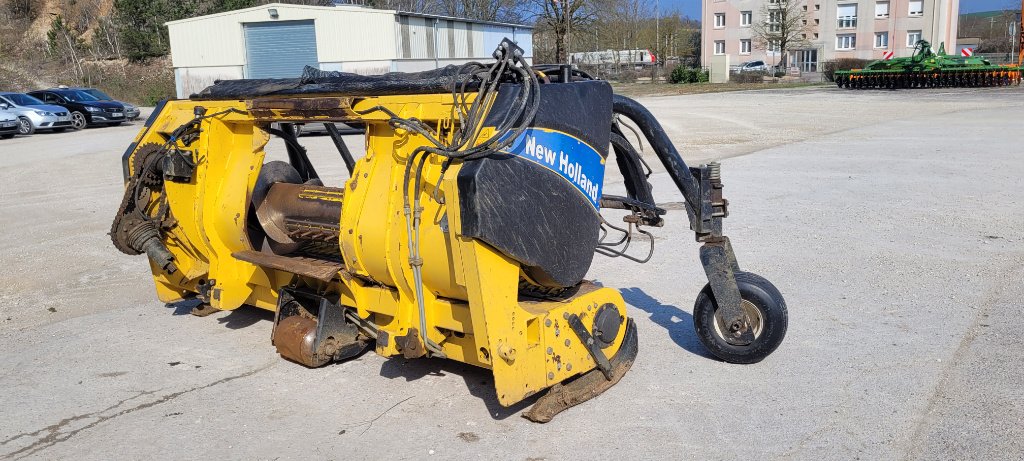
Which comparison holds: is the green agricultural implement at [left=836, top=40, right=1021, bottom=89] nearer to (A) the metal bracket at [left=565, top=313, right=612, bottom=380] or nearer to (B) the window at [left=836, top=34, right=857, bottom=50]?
(B) the window at [left=836, top=34, right=857, bottom=50]

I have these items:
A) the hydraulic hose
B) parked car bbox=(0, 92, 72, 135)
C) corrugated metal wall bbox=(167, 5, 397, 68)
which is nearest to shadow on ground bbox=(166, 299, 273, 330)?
the hydraulic hose

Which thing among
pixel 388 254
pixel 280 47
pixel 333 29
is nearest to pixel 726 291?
pixel 388 254

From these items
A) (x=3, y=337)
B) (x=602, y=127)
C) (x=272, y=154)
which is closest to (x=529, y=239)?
(x=602, y=127)

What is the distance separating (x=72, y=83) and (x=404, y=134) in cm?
4528

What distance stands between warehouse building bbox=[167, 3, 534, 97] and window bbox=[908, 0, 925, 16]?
40.6m

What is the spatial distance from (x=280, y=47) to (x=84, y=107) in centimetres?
815

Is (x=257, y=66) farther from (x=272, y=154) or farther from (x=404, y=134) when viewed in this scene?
(x=404, y=134)

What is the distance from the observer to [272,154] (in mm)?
16203

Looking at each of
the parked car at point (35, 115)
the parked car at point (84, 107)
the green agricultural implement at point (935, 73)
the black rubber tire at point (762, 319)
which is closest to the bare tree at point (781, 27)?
the green agricultural implement at point (935, 73)

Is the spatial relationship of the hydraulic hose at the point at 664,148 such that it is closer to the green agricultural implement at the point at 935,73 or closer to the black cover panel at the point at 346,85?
the black cover panel at the point at 346,85

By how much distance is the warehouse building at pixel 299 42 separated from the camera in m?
31.4

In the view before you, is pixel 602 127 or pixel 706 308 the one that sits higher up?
pixel 602 127

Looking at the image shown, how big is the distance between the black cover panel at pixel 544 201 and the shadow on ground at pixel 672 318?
1226 millimetres

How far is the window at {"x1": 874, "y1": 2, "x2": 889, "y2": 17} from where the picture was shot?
62906 millimetres
